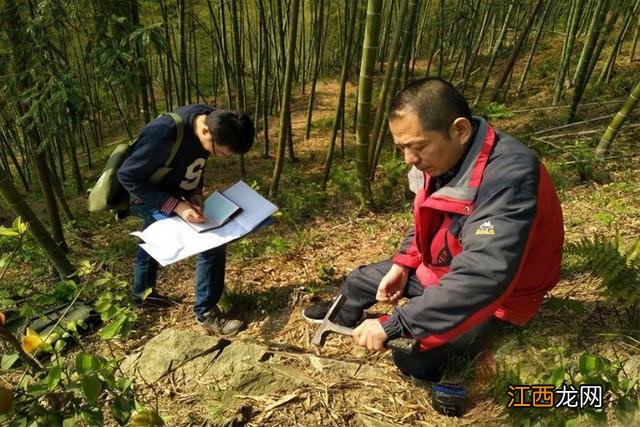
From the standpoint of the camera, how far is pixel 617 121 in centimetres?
386

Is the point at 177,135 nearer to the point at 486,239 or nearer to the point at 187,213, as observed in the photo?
the point at 187,213

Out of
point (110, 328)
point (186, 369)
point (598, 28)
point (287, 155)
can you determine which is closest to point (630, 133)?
point (598, 28)

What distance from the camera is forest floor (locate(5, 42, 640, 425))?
1.85 metres

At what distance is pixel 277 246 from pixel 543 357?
241 cm

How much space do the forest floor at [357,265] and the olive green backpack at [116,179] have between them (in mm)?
503

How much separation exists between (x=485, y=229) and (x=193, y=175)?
5.97 ft

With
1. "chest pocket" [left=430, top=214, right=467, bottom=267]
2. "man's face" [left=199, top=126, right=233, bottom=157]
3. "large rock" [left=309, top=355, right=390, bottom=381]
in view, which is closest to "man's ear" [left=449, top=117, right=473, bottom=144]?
"chest pocket" [left=430, top=214, right=467, bottom=267]

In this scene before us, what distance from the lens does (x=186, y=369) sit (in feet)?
7.12

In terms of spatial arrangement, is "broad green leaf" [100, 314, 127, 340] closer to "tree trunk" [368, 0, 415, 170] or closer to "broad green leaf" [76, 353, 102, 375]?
"broad green leaf" [76, 353, 102, 375]

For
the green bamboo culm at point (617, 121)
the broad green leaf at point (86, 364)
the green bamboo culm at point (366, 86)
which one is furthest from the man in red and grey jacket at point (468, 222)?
the green bamboo culm at point (617, 121)

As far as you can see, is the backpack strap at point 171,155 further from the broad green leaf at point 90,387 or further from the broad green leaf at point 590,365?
the broad green leaf at point 590,365

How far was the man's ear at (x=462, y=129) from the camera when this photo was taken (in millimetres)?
1593

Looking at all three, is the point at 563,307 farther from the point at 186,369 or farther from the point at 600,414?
the point at 186,369

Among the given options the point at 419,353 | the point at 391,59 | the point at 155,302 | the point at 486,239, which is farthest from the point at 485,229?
the point at 391,59
